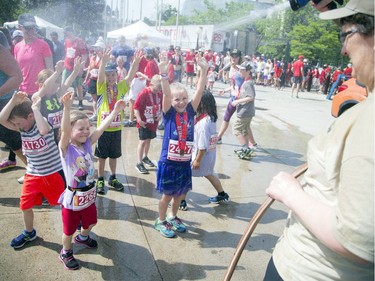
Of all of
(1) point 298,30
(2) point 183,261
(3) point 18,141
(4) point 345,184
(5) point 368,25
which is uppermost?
(1) point 298,30

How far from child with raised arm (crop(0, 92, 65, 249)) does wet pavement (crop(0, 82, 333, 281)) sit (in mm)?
295

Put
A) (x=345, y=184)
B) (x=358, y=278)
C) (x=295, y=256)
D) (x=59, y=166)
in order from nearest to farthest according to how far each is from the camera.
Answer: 1. (x=345, y=184)
2. (x=358, y=278)
3. (x=295, y=256)
4. (x=59, y=166)

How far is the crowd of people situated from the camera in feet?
3.43

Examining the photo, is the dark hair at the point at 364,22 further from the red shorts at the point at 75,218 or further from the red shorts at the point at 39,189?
the red shorts at the point at 39,189

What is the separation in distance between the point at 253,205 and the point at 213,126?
4.00 ft

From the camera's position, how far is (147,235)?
11.7 feet

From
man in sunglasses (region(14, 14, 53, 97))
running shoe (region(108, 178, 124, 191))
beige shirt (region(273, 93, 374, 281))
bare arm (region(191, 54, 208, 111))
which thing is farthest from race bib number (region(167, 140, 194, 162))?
man in sunglasses (region(14, 14, 53, 97))

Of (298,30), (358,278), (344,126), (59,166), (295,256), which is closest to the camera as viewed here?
(344,126)

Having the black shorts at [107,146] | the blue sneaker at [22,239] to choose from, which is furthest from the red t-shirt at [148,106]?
the blue sneaker at [22,239]

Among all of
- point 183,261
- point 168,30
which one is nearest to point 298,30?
point 168,30

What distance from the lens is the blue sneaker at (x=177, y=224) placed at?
12.0 feet

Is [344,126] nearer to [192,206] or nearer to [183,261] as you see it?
[183,261]

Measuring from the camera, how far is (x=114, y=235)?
3506 mm

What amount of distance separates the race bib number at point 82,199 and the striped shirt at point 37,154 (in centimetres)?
58
